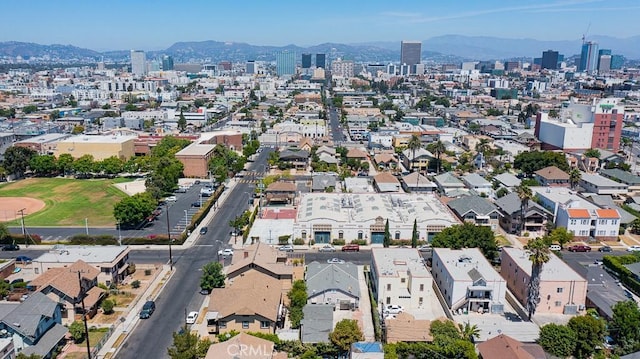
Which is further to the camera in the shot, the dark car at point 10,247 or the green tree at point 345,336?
the dark car at point 10,247

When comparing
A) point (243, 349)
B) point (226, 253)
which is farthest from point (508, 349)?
point (226, 253)

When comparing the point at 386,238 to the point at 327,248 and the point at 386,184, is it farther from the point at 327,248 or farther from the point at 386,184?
the point at 386,184

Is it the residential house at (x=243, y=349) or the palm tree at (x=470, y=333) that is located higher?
the residential house at (x=243, y=349)

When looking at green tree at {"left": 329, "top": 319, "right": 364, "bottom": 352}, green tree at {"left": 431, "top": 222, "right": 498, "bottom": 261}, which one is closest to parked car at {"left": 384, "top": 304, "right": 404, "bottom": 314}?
green tree at {"left": 329, "top": 319, "right": 364, "bottom": 352}

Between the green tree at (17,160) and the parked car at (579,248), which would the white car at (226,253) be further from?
the green tree at (17,160)

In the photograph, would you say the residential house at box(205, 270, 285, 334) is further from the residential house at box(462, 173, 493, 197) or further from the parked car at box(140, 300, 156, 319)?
the residential house at box(462, 173, 493, 197)

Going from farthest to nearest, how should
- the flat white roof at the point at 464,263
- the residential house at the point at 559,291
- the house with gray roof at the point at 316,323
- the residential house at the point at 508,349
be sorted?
the flat white roof at the point at 464,263, the residential house at the point at 559,291, the house with gray roof at the point at 316,323, the residential house at the point at 508,349

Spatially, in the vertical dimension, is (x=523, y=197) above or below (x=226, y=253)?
above

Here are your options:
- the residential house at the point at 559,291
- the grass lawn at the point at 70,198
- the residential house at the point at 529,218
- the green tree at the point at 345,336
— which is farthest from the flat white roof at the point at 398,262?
the grass lawn at the point at 70,198
